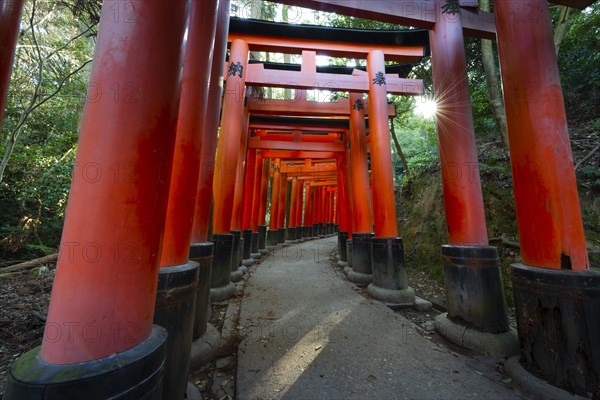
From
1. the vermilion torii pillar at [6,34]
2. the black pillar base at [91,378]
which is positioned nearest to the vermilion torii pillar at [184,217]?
the black pillar base at [91,378]

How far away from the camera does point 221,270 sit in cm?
523

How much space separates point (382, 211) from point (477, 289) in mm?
2237

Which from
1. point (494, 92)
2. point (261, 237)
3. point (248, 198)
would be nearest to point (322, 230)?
point (261, 237)

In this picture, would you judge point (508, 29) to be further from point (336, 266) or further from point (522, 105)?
point (336, 266)

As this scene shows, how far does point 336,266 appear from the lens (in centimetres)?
864

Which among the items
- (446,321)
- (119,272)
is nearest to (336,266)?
(446,321)

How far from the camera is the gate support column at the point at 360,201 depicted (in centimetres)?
639

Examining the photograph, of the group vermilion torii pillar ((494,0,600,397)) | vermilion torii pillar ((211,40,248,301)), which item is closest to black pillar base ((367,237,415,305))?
vermilion torii pillar ((494,0,600,397))

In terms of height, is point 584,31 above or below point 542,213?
above

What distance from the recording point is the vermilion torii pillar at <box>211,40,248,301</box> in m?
5.48

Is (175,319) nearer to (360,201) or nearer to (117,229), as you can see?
(117,229)

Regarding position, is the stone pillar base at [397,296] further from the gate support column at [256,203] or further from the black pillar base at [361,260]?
the gate support column at [256,203]

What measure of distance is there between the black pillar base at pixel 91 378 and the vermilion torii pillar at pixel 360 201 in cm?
547

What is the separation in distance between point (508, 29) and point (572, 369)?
10.1 feet
